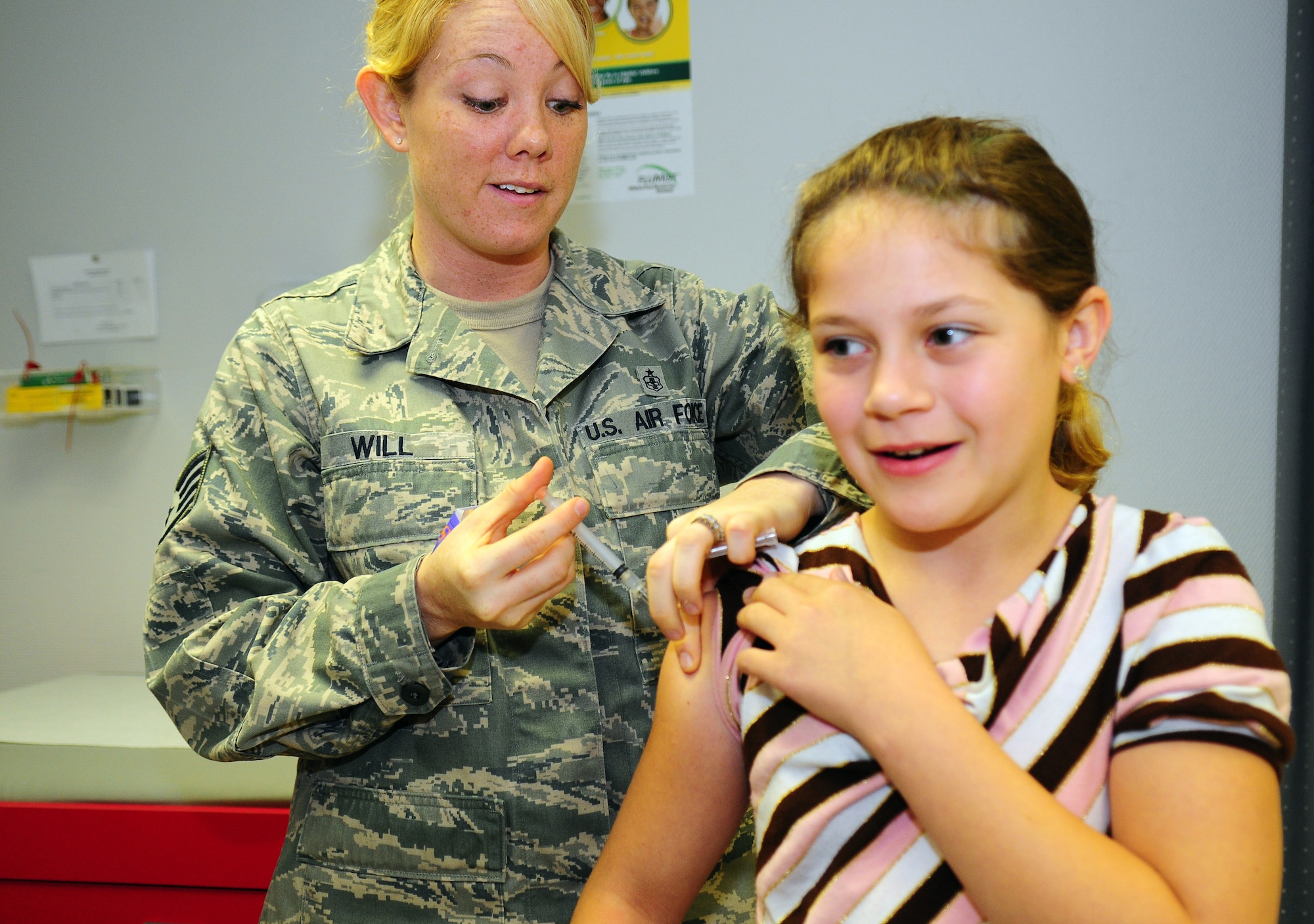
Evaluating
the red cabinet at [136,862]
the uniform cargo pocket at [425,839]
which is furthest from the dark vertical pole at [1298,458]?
the red cabinet at [136,862]

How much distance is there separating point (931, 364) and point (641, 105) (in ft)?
5.19

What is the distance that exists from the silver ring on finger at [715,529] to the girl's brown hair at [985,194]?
0.24 meters

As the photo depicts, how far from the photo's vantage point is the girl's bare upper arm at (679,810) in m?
0.99

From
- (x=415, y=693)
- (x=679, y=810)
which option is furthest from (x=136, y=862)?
(x=679, y=810)

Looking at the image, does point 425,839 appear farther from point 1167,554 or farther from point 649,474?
point 1167,554

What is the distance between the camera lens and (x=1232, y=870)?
0.71 metres

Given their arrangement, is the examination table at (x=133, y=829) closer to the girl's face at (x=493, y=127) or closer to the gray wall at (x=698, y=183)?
the gray wall at (x=698, y=183)

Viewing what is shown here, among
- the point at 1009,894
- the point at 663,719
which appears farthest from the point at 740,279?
the point at 1009,894

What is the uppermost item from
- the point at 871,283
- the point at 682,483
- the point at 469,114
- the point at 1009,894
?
the point at 469,114

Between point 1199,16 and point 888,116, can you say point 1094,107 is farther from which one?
point 888,116

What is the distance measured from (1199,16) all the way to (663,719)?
1763 millimetres

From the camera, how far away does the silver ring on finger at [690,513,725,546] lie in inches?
38.6

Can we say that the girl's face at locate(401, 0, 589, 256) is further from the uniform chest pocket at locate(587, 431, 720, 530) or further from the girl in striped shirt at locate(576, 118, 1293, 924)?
the girl in striped shirt at locate(576, 118, 1293, 924)

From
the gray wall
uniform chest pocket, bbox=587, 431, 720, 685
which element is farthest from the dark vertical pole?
uniform chest pocket, bbox=587, 431, 720, 685
